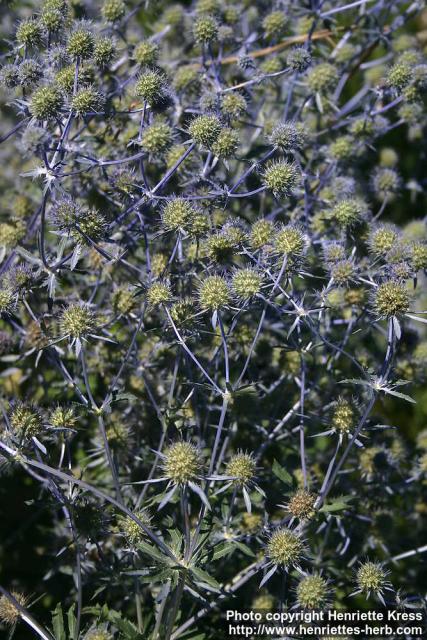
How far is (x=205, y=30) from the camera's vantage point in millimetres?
2979

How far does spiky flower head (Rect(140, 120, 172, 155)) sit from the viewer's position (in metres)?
2.49

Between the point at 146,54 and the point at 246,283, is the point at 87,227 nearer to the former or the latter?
the point at 246,283

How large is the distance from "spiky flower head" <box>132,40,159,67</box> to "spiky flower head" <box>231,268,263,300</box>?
98 cm

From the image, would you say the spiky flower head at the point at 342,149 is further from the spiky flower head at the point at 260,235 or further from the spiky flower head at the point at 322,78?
the spiky flower head at the point at 260,235

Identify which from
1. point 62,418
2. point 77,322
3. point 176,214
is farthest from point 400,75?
point 62,418

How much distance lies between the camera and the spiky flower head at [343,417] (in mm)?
2477

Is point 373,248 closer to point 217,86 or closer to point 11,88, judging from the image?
point 217,86

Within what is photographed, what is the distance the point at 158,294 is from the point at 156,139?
561 millimetres

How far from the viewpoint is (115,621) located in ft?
7.48

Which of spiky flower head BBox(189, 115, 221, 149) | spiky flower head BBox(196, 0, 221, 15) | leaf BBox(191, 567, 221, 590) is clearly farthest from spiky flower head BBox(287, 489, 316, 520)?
spiky flower head BBox(196, 0, 221, 15)

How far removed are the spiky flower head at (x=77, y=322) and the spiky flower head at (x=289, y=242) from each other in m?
0.69

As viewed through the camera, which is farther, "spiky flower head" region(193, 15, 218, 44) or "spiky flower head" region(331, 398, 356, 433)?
"spiky flower head" region(193, 15, 218, 44)

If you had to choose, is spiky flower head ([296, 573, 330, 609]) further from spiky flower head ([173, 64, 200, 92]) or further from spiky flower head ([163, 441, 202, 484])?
spiky flower head ([173, 64, 200, 92])

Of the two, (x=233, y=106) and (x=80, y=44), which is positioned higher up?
(x=80, y=44)
